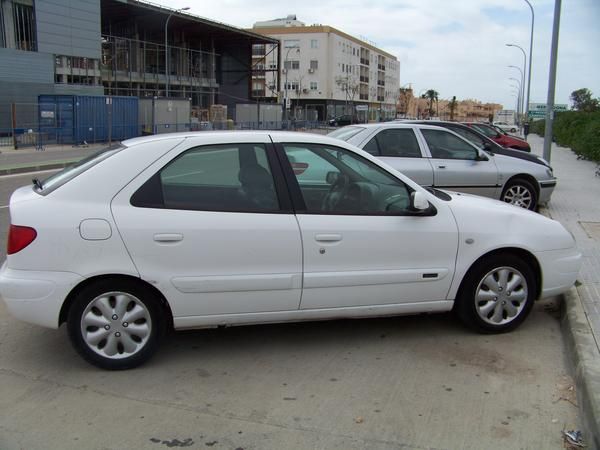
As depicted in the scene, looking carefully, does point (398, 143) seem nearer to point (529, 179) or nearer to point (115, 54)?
point (529, 179)

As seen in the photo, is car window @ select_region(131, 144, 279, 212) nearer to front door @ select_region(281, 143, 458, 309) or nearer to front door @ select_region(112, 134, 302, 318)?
front door @ select_region(112, 134, 302, 318)

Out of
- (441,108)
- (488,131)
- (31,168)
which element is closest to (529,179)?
(488,131)

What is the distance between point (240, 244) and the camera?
396cm

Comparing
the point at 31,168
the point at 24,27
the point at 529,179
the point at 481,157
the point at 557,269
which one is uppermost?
the point at 24,27

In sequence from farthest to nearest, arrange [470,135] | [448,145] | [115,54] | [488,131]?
[115,54], [488,131], [470,135], [448,145]

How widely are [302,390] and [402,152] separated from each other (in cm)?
600

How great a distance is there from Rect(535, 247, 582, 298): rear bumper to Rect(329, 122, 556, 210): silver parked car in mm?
4273

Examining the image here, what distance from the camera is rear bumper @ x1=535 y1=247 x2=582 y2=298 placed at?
4684 mm

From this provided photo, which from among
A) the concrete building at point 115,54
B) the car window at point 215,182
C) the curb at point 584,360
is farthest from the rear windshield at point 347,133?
the concrete building at point 115,54

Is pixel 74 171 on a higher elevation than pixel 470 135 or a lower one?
lower

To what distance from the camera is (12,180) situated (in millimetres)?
16141

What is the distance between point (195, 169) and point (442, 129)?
240 inches

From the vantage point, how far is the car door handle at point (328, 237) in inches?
161

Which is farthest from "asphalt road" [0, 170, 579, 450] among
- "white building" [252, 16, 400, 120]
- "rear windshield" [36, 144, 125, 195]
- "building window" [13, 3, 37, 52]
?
"white building" [252, 16, 400, 120]
